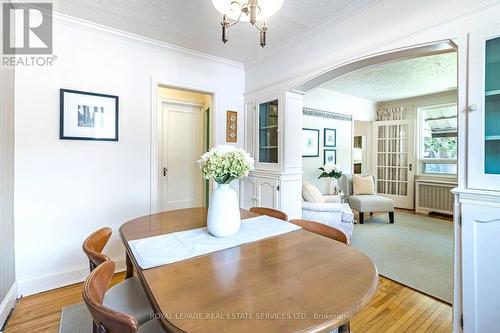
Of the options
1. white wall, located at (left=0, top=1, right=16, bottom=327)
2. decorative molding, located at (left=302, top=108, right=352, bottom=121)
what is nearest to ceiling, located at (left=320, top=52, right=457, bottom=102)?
decorative molding, located at (left=302, top=108, right=352, bottom=121)

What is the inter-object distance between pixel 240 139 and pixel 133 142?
141 cm

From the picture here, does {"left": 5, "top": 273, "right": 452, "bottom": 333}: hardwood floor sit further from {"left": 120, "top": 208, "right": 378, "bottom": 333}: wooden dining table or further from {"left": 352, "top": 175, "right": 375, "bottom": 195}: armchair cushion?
{"left": 352, "top": 175, "right": 375, "bottom": 195}: armchair cushion

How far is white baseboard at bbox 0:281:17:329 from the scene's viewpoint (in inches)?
68.0

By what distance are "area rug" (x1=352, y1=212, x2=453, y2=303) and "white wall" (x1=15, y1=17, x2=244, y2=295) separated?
2844 mm

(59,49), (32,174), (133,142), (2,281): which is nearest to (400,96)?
(133,142)

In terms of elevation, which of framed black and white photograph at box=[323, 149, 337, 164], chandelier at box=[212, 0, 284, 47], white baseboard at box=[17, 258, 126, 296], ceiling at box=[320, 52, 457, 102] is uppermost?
ceiling at box=[320, 52, 457, 102]

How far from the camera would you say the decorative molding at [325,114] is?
4.39 metres

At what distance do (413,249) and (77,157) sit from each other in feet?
13.4

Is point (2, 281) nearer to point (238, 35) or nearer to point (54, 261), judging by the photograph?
point (54, 261)

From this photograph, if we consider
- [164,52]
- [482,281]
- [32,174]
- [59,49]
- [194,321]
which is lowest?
[482,281]

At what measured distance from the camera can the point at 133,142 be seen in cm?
266

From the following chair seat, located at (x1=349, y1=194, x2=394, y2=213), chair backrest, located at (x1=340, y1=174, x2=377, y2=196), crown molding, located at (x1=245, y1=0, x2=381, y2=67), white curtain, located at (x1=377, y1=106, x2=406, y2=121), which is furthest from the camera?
white curtain, located at (x1=377, y1=106, x2=406, y2=121)

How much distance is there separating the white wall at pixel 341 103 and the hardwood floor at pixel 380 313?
10.7 ft

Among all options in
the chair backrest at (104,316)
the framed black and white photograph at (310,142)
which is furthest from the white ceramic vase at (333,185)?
the chair backrest at (104,316)
